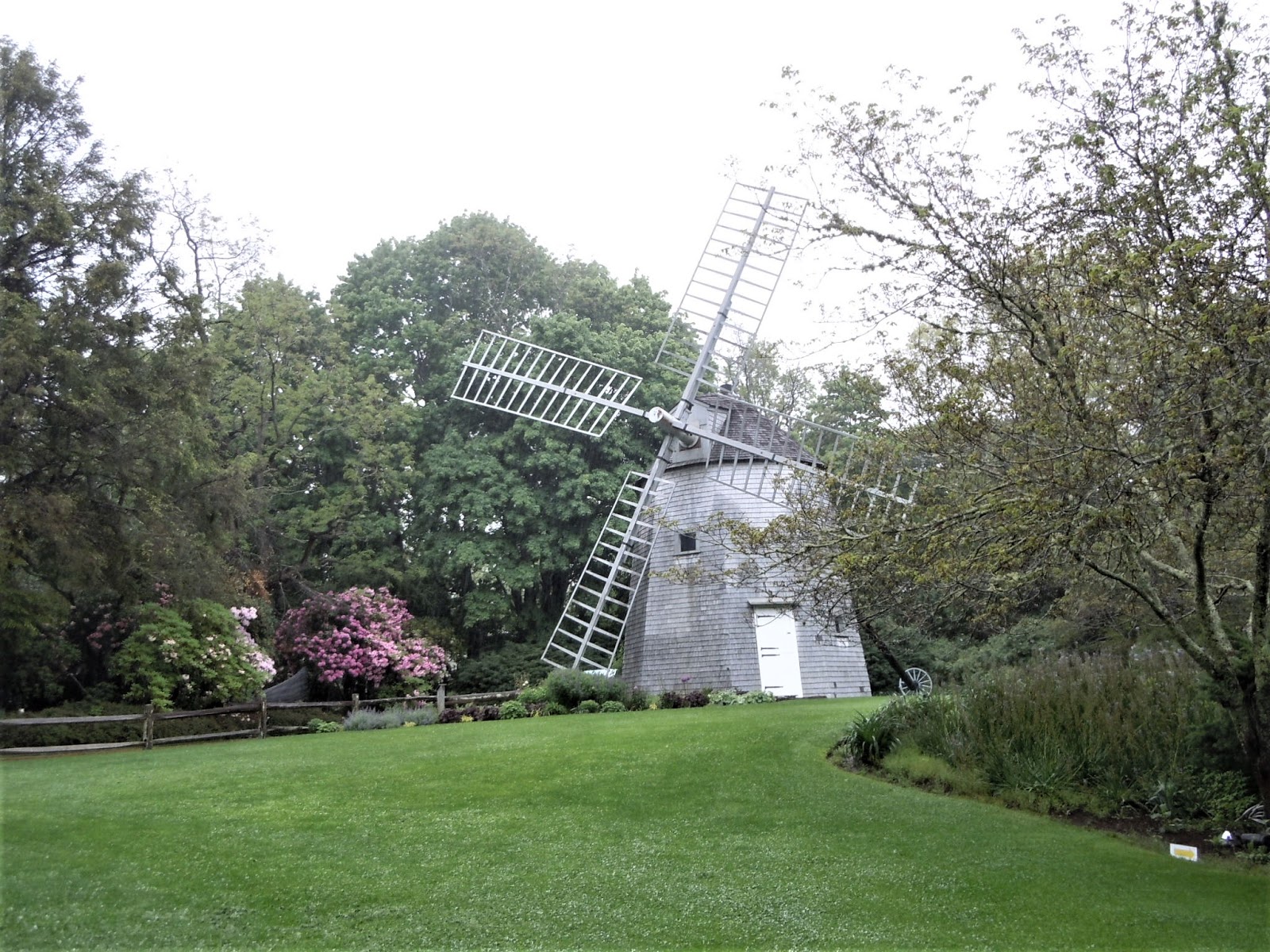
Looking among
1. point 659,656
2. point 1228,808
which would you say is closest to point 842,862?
point 1228,808

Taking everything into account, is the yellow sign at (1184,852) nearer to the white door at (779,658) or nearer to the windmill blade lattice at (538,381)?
the white door at (779,658)

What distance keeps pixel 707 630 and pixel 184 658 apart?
32.7ft

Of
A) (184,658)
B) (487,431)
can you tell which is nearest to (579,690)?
(184,658)

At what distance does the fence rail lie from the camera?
14.9m

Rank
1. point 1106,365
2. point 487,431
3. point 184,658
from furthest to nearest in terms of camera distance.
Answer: point 487,431, point 184,658, point 1106,365

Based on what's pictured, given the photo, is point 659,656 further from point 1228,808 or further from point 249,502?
point 1228,808

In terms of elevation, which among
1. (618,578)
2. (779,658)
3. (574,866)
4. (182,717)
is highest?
(618,578)

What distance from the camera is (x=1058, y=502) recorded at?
7188 mm

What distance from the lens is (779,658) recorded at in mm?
20062

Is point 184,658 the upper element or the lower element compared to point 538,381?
lower

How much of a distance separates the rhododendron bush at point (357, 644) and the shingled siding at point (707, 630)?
6.15 m

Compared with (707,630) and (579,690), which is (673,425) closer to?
(707,630)

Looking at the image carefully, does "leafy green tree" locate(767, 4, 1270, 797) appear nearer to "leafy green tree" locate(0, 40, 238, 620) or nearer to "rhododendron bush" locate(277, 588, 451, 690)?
"leafy green tree" locate(0, 40, 238, 620)

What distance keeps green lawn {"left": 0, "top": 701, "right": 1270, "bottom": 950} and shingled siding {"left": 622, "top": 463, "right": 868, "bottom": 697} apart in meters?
8.44
